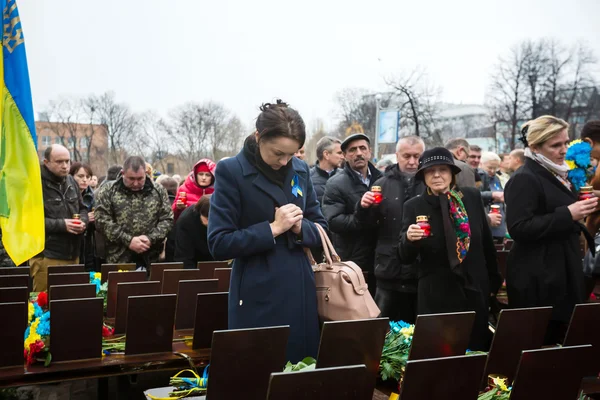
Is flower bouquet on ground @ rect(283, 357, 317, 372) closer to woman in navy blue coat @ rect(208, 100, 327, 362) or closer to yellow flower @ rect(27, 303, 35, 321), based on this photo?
woman in navy blue coat @ rect(208, 100, 327, 362)

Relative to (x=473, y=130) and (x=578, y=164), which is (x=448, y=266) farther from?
(x=473, y=130)

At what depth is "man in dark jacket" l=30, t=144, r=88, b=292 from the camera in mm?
6895

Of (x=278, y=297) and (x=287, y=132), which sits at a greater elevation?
(x=287, y=132)

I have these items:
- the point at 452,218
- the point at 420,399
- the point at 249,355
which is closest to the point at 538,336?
the point at 452,218

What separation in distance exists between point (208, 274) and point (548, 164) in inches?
116

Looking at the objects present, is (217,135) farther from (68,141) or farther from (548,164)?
(548,164)

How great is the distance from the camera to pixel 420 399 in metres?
2.26

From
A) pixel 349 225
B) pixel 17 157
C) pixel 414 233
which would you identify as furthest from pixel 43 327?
pixel 349 225

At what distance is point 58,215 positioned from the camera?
23.3 feet

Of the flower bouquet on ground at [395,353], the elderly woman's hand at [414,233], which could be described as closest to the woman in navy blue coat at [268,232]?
the flower bouquet on ground at [395,353]

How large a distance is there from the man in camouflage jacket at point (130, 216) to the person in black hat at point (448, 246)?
333 centimetres

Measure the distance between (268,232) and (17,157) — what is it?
232cm

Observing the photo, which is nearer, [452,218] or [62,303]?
[62,303]

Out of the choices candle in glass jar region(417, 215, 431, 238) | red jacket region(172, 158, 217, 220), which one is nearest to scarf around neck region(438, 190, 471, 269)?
candle in glass jar region(417, 215, 431, 238)
